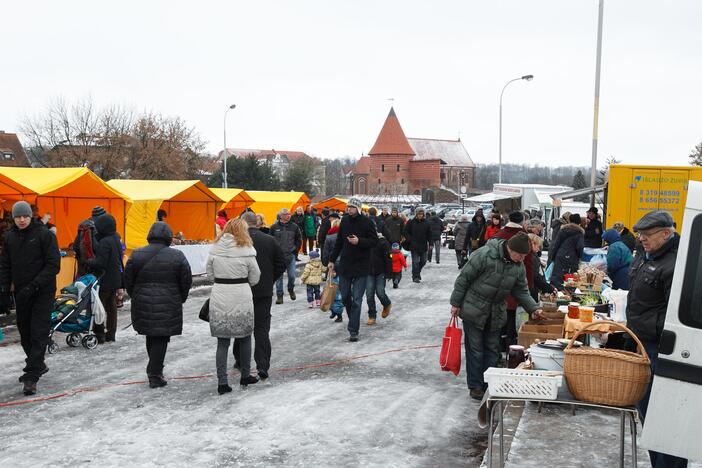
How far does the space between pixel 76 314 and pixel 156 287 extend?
2555mm

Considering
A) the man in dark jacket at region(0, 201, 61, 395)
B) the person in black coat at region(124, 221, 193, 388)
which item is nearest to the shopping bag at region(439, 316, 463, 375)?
the person in black coat at region(124, 221, 193, 388)

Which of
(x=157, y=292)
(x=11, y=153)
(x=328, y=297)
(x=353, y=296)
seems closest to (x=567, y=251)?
(x=353, y=296)

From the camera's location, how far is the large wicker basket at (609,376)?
408 cm

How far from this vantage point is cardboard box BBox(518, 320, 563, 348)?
265 inches

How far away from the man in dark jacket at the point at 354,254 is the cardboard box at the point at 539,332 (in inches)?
129

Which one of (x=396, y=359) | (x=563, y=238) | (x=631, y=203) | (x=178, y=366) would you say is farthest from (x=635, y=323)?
(x=631, y=203)

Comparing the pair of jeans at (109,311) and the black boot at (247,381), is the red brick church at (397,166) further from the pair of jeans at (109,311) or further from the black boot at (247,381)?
the black boot at (247,381)

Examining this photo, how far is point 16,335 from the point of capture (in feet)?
34.0

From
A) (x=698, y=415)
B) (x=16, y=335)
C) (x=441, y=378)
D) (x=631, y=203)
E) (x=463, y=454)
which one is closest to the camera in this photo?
(x=698, y=415)

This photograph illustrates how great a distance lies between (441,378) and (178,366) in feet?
10.2

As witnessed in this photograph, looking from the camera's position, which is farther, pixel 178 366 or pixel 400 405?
pixel 178 366

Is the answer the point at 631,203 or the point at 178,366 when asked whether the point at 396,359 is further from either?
the point at 631,203

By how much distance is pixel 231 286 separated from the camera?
6883mm

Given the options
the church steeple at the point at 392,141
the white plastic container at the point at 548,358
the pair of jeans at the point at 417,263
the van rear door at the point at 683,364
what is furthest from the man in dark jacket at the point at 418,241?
the church steeple at the point at 392,141
